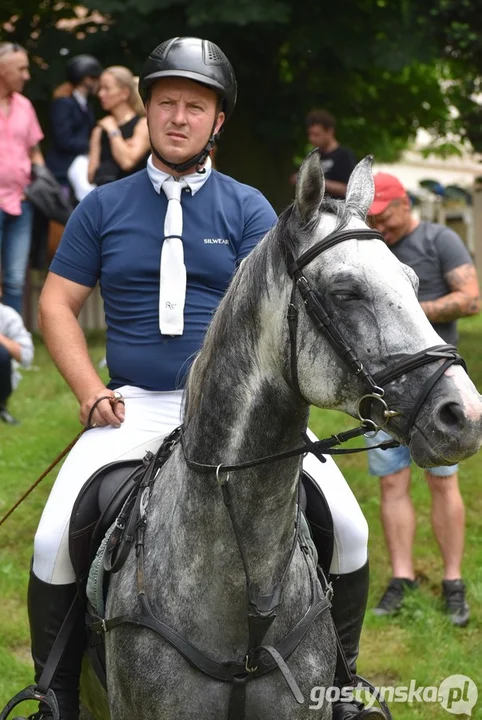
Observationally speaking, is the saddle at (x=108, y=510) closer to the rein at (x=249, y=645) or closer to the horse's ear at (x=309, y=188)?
the rein at (x=249, y=645)

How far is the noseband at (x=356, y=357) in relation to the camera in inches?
123

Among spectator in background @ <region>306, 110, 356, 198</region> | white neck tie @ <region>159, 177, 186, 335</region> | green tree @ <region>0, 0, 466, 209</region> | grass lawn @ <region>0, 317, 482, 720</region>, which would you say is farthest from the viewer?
spectator in background @ <region>306, 110, 356, 198</region>

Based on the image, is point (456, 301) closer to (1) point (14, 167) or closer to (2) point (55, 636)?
(2) point (55, 636)

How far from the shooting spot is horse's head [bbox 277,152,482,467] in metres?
3.08

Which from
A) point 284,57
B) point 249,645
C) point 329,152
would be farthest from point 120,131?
point 249,645

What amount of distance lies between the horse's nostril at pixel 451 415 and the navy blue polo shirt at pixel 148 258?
142 centimetres

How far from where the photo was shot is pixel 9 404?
10.8m

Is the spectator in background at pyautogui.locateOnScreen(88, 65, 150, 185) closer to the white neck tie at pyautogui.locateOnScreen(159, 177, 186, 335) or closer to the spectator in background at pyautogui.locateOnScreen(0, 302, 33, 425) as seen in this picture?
the spectator in background at pyautogui.locateOnScreen(0, 302, 33, 425)

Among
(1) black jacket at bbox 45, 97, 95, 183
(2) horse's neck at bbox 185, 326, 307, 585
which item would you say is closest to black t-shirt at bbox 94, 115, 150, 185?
(1) black jacket at bbox 45, 97, 95, 183

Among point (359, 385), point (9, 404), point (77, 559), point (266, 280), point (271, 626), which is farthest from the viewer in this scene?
point (9, 404)

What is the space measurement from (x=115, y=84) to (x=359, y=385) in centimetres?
844

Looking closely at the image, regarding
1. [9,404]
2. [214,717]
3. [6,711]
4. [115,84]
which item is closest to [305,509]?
[214,717]

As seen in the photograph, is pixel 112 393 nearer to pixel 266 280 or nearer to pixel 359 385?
pixel 266 280

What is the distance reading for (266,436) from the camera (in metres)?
3.53
